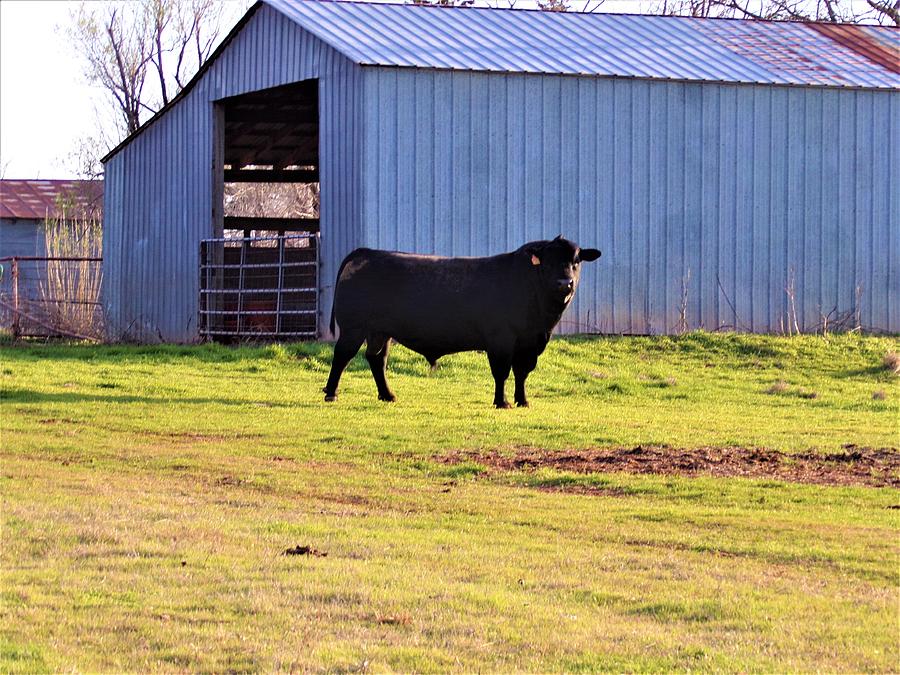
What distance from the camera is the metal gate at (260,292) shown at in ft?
79.8

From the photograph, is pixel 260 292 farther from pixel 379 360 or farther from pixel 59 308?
pixel 379 360

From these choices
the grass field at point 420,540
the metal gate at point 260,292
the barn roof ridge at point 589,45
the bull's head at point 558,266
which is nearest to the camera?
the grass field at point 420,540

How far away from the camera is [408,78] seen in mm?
23141

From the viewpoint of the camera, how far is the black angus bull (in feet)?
54.4

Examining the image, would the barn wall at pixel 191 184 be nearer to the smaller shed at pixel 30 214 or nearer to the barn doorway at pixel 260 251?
the barn doorway at pixel 260 251

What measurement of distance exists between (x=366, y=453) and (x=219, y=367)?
8392mm

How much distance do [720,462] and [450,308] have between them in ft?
18.8

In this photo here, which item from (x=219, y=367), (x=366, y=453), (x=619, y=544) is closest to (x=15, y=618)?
(x=619, y=544)

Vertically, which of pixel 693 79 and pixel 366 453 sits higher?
pixel 693 79

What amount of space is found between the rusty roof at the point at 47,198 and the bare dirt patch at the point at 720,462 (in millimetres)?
31973

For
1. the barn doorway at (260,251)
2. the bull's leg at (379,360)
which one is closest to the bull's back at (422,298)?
the bull's leg at (379,360)

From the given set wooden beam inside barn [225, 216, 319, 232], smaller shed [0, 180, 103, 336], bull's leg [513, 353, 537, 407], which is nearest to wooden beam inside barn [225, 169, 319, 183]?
wooden beam inside barn [225, 216, 319, 232]

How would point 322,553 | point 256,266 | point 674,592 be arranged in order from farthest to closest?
point 256,266, point 322,553, point 674,592

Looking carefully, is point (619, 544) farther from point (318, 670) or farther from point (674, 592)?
point (318, 670)
